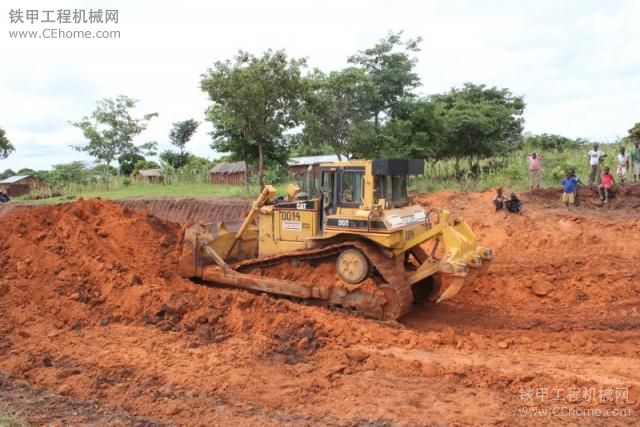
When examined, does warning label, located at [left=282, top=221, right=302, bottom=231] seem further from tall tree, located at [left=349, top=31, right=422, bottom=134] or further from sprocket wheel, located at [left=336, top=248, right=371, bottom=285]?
tall tree, located at [left=349, top=31, right=422, bottom=134]

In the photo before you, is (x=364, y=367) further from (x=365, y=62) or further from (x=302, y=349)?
(x=365, y=62)

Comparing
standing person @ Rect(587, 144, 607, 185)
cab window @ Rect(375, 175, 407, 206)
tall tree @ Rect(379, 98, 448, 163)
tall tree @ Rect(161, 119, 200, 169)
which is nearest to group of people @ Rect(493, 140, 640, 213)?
standing person @ Rect(587, 144, 607, 185)

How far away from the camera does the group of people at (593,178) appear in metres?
14.0

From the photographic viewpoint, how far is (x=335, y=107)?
17.5 meters

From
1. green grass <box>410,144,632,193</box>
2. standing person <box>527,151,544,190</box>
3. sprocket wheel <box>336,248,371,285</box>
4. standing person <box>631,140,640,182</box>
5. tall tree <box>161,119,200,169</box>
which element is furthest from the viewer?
tall tree <box>161,119,200,169</box>

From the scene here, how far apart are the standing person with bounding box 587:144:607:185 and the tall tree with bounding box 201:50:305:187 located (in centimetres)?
898

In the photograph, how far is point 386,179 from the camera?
802cm

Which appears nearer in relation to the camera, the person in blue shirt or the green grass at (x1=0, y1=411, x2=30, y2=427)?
the green grass at (x1=0, y1=411, x2=30, y2=427)

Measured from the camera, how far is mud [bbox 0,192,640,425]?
5.09m

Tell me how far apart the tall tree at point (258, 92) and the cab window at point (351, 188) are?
9.96 m

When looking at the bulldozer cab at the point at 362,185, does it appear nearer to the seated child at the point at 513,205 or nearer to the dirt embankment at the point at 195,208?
the seated child at the point at 513,205

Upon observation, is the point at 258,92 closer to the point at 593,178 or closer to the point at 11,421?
the point at 593,178

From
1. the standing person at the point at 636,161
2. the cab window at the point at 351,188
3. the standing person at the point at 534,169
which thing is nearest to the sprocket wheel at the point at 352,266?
the cab window at the point at 351,188

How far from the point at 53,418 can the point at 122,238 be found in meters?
5.42
